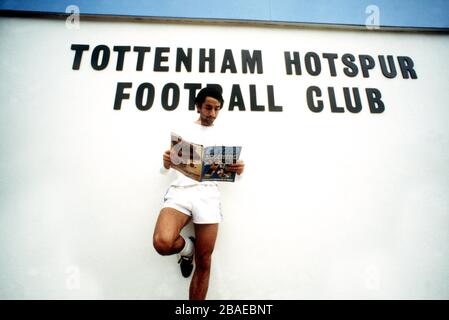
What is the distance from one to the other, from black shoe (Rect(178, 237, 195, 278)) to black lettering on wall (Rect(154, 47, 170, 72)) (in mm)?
1446

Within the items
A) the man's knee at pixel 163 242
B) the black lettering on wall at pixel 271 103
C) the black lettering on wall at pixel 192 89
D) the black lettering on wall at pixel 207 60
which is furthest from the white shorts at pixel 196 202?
the black lettering on wall at pixel 207 60

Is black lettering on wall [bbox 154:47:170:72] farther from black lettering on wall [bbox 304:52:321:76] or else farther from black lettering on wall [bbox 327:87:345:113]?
black lettering on wall [bbox 327:87:345:113]

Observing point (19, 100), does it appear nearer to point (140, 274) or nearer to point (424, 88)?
point (140, 274)

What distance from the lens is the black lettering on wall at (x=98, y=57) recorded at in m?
1.80

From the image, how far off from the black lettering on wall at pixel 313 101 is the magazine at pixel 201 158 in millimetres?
1047

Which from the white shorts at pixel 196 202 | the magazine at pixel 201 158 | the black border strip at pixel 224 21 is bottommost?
the white shorts at pixel 196 202

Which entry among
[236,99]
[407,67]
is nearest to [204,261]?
[236,99]

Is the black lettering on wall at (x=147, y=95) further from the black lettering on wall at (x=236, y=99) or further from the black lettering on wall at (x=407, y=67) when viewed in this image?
the black lettering on wall at (x=407, y=67)

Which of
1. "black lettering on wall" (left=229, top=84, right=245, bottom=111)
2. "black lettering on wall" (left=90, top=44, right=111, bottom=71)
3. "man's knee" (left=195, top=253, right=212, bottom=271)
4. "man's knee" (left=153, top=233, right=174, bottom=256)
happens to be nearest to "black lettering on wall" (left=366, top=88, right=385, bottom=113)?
"black lettering on wall" (left=229, top=84, right=245, bottom=111)

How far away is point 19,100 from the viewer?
1.68 metres

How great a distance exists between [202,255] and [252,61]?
1.67 meters

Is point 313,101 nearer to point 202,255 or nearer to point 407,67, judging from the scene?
point 407,67

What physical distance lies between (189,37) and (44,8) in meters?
1.35

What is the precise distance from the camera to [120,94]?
5.67 ft
